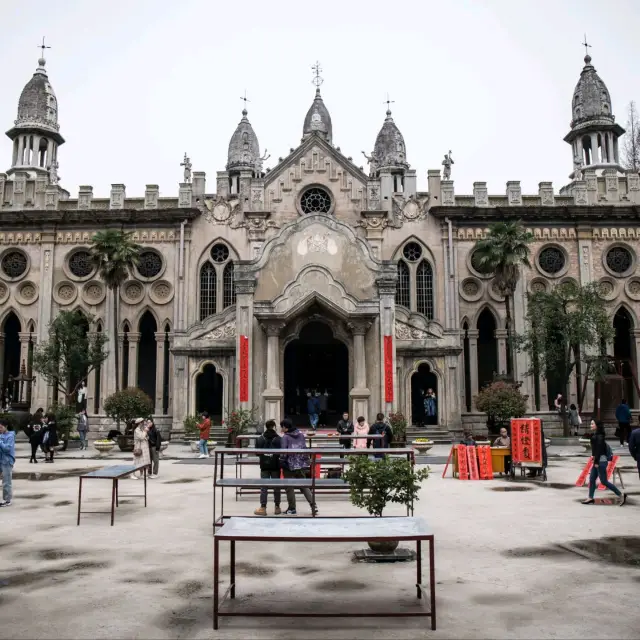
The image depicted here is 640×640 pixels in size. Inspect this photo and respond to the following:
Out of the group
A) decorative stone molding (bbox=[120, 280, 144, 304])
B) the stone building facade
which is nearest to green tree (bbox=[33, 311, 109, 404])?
the stone building facade

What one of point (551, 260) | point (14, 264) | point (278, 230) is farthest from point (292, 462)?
point (14, 264)

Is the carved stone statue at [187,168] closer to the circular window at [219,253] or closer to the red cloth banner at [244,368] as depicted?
the circular window at [219,253]

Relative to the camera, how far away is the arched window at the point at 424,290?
41188 mm

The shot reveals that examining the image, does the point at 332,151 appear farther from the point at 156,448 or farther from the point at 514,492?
the point at 514,492

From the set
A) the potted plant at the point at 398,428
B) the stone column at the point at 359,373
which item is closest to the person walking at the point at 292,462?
the potted plant at the point at 398,428

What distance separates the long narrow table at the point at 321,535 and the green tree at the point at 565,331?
1131 inches

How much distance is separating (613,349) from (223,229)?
2521 centimetres

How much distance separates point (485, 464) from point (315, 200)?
991 inches

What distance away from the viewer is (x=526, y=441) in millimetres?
19156

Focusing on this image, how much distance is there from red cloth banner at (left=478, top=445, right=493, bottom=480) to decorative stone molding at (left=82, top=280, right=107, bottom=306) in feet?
94.2

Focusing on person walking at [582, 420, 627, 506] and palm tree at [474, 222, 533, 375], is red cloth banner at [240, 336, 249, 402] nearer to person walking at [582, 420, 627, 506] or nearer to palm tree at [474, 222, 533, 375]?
palm tree at [474, 222, 533, 375]

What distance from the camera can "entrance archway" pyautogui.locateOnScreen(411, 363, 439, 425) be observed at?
3612cm

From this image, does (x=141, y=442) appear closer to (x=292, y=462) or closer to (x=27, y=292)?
(x=292, y=462)

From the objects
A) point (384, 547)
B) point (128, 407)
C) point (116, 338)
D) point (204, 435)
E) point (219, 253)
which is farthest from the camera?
point (219, 253)
